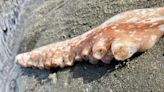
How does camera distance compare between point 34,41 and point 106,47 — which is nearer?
point 106,47

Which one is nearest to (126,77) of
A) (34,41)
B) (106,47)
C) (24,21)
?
(106,47)

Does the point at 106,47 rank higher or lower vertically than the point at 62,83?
higher

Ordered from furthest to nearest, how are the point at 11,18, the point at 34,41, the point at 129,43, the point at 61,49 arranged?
the point at 11,18 → the point at 34,41 → the point at 61,49 → the point at 129,43

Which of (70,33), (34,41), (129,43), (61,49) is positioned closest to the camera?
(129,43)

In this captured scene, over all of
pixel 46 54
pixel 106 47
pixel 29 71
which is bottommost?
pixel 29 71

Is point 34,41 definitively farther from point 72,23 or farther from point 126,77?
point 126,77

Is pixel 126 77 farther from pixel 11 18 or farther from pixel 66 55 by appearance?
pixel 11 18
